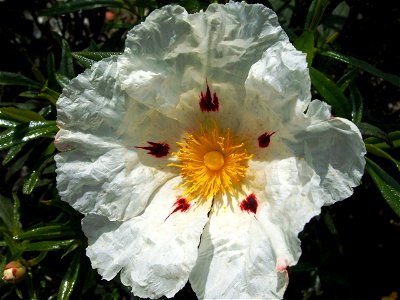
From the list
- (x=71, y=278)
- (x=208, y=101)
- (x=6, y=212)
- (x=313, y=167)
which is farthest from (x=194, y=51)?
(x=6, y=212)

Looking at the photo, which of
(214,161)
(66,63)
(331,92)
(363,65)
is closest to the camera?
(331,92)

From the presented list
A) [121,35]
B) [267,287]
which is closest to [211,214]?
[267,287]

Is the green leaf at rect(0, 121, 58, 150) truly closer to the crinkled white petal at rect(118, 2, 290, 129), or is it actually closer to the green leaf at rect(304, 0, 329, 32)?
the crinkled white petal at rect(118, 2, 290, 129)

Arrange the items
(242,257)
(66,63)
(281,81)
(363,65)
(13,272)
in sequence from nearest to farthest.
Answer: (281,81) → (242,257) → (363,65) → (13,272) → (66,63)

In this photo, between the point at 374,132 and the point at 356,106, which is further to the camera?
the point at 356,106

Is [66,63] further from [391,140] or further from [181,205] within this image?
[391,140]

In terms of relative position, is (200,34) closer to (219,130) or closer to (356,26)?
(219,130)
